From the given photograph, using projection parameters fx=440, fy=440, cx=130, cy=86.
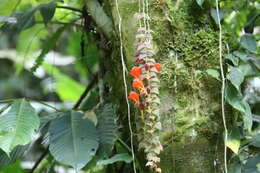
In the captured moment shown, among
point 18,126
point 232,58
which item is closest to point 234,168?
point 232,58

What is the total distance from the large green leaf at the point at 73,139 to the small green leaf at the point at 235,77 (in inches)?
16.7

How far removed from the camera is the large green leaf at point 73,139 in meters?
1.23

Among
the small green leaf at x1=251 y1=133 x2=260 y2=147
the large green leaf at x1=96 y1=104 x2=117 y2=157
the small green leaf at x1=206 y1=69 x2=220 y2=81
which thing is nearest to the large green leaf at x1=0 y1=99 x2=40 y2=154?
the large green leaf at x1=96 y1=104 x2=117 y2=157

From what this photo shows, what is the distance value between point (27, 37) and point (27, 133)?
1.09 meters

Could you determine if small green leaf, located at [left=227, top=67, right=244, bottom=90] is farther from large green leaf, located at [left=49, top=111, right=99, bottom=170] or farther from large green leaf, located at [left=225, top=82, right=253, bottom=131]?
large green leaf, located at [left=49, top=111, right=99, bottom=170]

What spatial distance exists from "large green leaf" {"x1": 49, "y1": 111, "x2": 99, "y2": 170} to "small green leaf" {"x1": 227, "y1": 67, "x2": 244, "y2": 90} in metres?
0.42

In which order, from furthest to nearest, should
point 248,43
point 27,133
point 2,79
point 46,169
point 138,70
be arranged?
point 2,79 → point 46,169 → point 248,43 → point 27,133 → point 138,70

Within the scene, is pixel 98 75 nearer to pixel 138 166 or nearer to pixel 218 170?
pixel 138 166

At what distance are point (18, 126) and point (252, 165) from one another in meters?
0.68

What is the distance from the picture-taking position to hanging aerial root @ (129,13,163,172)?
1.13m

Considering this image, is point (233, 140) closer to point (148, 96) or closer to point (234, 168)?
point (234, 168)

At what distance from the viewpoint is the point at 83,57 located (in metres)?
1.75

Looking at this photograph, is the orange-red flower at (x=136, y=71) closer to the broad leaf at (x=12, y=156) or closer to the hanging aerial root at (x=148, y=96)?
the hanging aerial root at (x=148, y=96)

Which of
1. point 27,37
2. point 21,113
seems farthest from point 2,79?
point 21,113
